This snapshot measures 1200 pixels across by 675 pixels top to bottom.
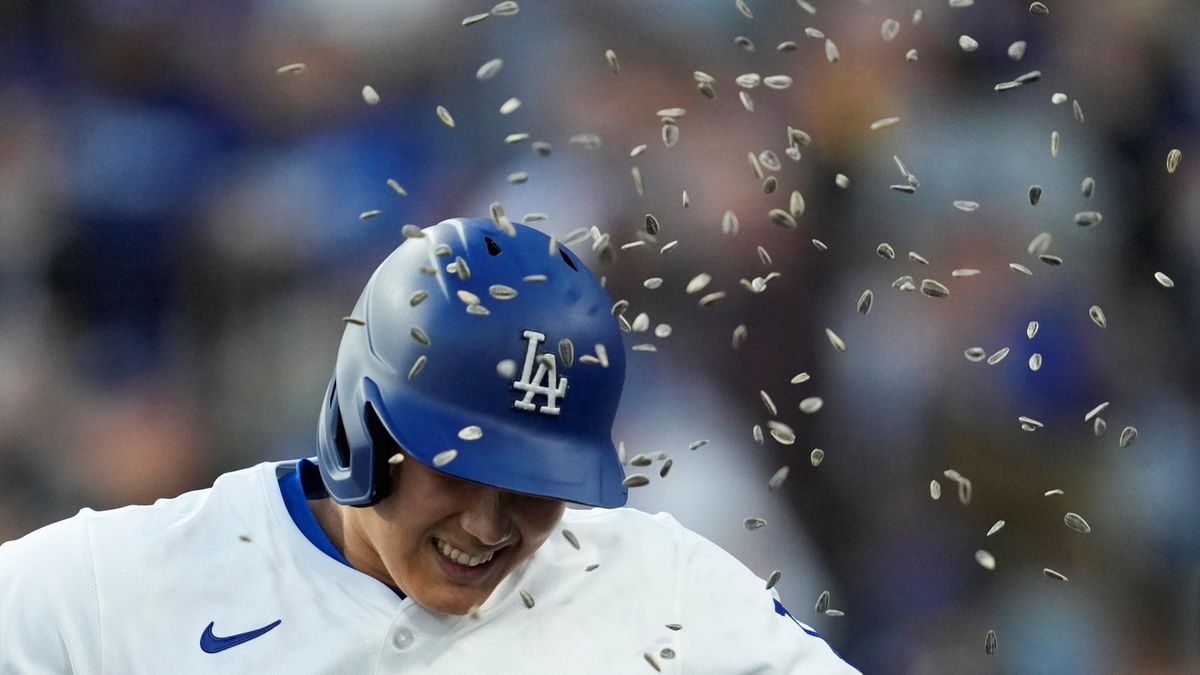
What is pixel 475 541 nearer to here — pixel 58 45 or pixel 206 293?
pixel 206 293

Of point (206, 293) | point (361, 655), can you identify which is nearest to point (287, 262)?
point (206, 293)

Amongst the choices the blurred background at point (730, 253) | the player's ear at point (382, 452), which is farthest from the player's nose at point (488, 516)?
the blurred background at point (730, 253)

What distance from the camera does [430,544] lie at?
275 centimetres

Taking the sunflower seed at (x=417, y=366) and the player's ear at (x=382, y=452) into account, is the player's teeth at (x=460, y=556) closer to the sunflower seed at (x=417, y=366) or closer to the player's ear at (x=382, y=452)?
the player's ear at (x=382, y=452)

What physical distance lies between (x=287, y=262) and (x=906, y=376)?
2230 mm

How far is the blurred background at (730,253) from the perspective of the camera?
493 cm

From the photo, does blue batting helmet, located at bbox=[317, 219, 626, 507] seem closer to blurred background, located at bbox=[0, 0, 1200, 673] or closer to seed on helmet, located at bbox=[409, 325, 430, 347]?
seed on helmet, located at bbox=[409, 325, 430, 347]

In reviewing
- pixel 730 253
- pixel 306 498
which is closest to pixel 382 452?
pixel 306 498

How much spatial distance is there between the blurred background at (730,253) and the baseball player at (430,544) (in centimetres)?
177

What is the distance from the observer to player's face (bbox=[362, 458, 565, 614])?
2.69m

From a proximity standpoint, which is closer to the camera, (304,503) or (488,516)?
(488,516)

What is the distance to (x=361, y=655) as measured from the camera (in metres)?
2.88

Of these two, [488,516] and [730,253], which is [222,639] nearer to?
[488,516]

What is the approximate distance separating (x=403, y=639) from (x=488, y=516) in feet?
1.34
